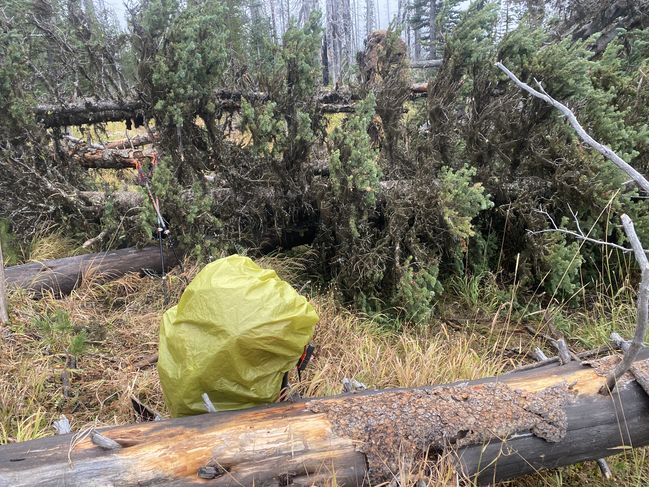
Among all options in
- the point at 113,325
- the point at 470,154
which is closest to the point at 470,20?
the point at 470,154

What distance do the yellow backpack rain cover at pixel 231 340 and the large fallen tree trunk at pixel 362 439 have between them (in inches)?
4.9

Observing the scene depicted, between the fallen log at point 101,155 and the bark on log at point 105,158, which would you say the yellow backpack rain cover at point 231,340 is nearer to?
the fallen log at point 101,155

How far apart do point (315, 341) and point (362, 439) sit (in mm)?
1588

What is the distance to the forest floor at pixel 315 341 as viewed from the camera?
2.66 meters

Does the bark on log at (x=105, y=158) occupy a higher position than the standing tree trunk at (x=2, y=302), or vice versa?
the bark on log at (x=105, y=158)

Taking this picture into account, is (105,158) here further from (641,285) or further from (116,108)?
(641,285)

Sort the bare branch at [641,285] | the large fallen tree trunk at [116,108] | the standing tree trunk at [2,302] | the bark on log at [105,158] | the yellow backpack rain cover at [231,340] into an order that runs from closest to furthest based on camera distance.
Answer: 1. the bare branch at [641,285]
2. the yellow backpack rain cover at [231,340]
3. the standing tree trunk at [2,302]
4. the large fallen tree trunk at [116,108]
5. the bark on log at [105,158]

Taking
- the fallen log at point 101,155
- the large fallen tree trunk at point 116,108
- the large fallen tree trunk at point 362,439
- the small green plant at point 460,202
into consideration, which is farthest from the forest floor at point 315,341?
the large fallen tree trunk at point 116,108

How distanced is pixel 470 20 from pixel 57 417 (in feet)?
13.8

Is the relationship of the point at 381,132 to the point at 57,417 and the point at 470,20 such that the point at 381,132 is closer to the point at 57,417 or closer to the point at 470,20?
the point at 470,20

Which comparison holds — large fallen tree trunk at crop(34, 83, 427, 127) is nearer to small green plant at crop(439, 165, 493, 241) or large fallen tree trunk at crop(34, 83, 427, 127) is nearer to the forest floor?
the forest floor

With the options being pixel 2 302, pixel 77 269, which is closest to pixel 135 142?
pixel 77 269

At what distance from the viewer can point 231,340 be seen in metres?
1.91

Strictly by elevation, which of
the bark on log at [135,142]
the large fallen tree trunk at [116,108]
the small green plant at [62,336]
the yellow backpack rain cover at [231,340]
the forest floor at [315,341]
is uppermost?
the large fallen tree trunk at [116,108]
